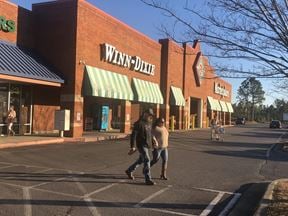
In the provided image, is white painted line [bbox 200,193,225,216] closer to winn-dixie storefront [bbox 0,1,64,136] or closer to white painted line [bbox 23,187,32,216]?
white painted line [bbox 23,187,32,216]

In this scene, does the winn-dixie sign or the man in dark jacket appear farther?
the winn-dixie sign

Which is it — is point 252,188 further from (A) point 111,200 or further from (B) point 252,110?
(B) point 252,110

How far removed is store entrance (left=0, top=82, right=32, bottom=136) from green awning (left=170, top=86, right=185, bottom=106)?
20484 mm

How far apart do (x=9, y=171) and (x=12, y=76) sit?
10.4 m

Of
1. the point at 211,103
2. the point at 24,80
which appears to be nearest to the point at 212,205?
the point at 24,80

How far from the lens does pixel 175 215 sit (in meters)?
9.09

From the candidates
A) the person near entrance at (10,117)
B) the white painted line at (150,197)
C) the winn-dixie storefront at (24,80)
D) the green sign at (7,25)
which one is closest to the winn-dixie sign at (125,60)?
the winn-dixie storefront at (24,80)

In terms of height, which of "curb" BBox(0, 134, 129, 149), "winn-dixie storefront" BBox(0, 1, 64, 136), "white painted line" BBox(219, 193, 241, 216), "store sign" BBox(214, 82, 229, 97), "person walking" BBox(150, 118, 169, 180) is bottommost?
"white painted line" BBox(219, 193, 241, 216)

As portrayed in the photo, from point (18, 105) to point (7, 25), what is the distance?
172 inches

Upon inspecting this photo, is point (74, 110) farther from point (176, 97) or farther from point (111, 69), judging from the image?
point (176, 97)

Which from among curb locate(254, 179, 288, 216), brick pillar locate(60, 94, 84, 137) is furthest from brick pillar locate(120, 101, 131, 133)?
curb locate(254, 179, 288, 216)

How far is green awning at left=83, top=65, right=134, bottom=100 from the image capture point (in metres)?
28.8

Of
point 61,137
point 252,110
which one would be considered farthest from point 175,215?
point 252,110

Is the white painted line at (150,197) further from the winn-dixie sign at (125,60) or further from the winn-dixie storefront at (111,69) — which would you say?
the winn-dixie sign at (125,60)
